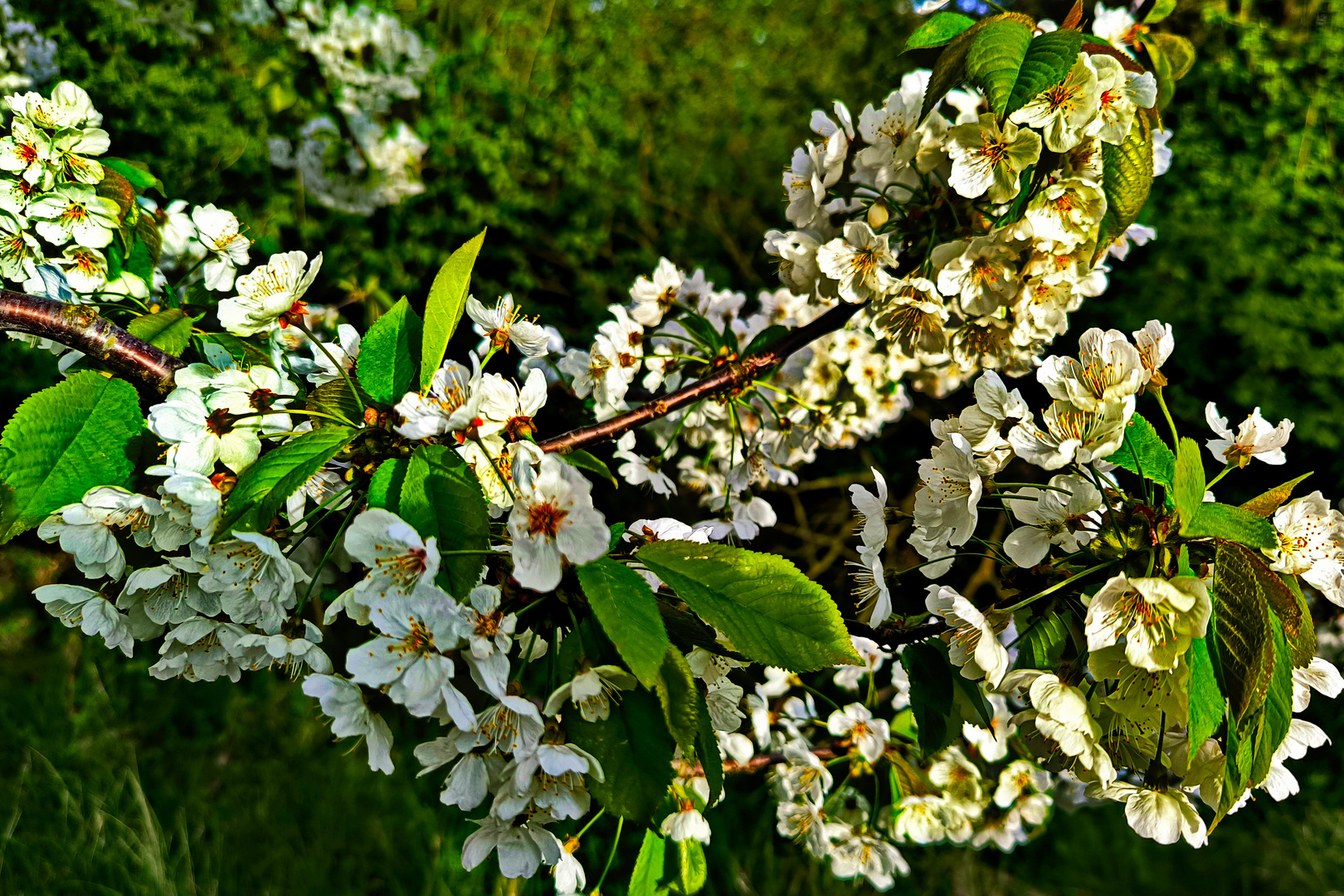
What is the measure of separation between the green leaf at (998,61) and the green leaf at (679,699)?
2.29 feet

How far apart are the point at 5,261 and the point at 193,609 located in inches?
23.0

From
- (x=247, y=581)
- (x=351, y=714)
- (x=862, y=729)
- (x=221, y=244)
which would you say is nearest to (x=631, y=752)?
(x=351, y=714)

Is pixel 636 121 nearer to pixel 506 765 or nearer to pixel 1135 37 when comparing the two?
Result: pixel 1135 37

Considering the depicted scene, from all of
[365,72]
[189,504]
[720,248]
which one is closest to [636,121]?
[720,248]

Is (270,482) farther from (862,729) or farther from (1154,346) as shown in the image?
(862,729)

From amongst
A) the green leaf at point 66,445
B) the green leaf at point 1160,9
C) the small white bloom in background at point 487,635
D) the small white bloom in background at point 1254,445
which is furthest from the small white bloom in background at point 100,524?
the green leaf at point 1160,9

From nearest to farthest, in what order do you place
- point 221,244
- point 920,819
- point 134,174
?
point 221,244 < point 134,174 < point 920,819

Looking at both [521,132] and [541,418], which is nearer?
[541,418]

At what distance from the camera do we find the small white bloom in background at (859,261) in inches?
49.3

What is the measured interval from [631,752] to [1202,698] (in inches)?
19.3

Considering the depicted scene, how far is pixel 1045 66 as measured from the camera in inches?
38.7

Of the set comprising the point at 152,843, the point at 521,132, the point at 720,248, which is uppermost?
the point at 521,132

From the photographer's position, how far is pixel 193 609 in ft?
2.87

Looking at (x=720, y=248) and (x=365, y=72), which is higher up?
(x=365, y=72)
